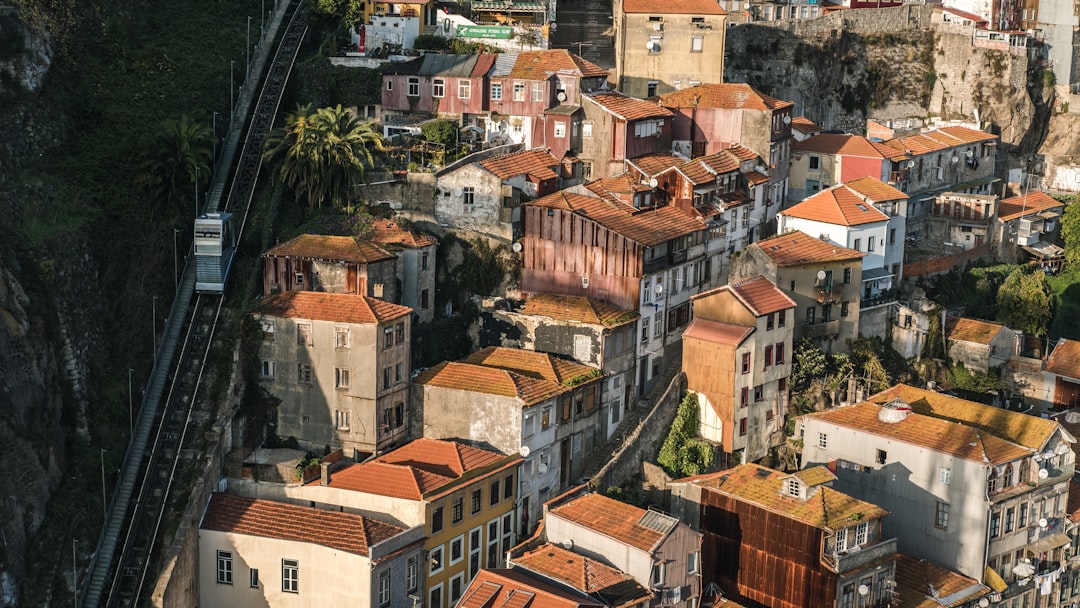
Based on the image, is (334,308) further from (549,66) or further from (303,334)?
(549,66)

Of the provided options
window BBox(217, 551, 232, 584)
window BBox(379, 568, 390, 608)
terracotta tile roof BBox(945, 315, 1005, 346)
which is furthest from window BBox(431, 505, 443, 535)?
terracotta tile roof BBox(945, 315, 1005, 346)

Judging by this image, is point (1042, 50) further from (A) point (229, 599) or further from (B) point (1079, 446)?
(A) point (229, 599)

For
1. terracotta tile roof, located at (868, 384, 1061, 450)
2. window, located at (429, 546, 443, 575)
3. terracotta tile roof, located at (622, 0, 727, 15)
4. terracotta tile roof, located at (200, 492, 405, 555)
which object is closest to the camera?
terracotta tile roof, located at (200, 492, 405, 555)

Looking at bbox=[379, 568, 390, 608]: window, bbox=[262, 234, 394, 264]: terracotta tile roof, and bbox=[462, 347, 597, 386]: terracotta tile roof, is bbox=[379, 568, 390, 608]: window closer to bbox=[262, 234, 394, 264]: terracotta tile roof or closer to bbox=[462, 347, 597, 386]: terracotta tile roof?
bbox=[462, 347, 597, 386]: terracotta tile roof

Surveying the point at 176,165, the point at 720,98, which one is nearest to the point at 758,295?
the point at 720,98

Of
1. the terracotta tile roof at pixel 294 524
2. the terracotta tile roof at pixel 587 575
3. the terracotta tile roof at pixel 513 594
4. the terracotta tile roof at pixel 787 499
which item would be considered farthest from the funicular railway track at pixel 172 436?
the terracotta tile roof at pixel 787 499

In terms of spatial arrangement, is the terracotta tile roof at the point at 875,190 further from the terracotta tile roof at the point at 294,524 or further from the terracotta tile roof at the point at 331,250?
the terracotta tile roof at the point at 294,524

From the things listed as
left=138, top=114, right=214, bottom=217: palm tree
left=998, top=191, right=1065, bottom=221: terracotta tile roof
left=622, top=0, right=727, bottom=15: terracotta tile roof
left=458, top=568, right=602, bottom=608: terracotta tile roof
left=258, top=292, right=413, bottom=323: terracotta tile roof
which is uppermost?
left=622, top=0, right=727, bottom=15: terracotta tile roof

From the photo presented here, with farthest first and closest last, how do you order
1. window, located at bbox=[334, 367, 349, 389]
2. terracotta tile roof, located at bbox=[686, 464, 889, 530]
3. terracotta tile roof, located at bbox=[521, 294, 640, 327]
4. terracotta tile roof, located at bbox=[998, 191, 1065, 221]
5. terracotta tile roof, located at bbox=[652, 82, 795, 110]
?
1. terracotta tile roof, located at bbox=[998, 191, 1065, 221]
2. terracotta tile roof, located at bbox=[652, 82, 795, 110]
3. terracotta tile roof, located at bbox=[521, 294, 640, 327]
4. window, located at bbox=[334, 367, 349, 389]
5. terracotta tile roof, located at bbox=[686, 464, 889, 530]
